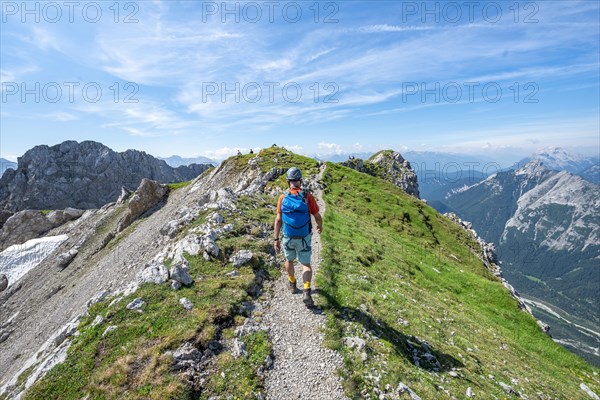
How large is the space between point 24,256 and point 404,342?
258 feet

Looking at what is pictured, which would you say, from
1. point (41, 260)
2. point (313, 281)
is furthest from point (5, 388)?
point (41, 260)

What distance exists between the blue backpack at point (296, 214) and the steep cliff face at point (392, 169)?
341ft

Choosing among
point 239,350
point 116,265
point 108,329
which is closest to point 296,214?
point 239,350

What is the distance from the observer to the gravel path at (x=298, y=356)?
32.7ft

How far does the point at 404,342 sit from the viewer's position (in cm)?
1398

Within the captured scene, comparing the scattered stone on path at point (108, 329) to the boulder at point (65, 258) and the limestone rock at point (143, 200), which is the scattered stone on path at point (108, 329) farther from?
the boulder at point (65, 258)

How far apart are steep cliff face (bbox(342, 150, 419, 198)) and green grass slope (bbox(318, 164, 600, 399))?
84919mm

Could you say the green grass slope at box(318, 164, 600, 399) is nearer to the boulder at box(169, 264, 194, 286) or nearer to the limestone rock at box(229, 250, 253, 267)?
the limestone rock at box(229, 250, 253, 267)

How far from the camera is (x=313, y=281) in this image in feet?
56.2

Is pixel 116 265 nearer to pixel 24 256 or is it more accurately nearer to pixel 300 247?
pixel 300 247

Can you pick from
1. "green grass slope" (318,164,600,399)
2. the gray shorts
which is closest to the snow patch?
"green grass slope" (318,164,600,399)

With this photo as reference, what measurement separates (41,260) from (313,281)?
6867cm

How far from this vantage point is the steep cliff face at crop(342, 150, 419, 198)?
12075 centimetres

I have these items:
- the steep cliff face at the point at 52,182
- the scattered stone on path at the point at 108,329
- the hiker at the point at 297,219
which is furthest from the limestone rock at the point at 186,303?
the steep cliff face at the point at 52,182
